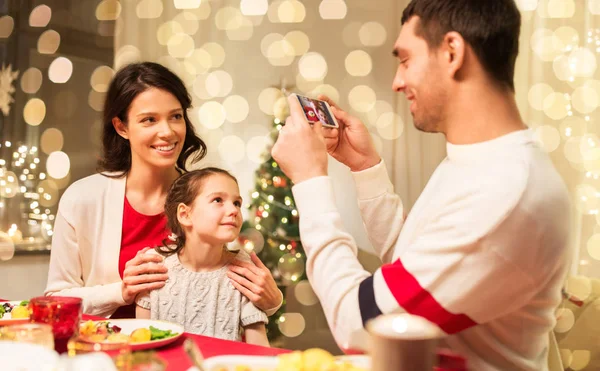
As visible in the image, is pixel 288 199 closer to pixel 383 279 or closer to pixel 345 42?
pixel 345 42

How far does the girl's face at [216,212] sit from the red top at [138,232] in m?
0.22

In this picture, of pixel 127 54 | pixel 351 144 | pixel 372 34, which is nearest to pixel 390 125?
pixel 372 34

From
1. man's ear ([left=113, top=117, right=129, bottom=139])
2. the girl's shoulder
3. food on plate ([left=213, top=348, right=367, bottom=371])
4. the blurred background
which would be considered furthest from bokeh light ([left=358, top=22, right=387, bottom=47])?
food on plate ([left=213, top=348, right=367, bottom=371])

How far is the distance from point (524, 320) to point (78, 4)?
391cm

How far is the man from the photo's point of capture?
1.05 m

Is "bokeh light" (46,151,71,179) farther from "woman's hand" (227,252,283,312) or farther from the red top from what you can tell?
"woman's hand" (227,252,283,312)

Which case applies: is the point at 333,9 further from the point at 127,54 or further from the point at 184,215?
the point at 184,215

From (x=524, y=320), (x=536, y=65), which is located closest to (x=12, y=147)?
(x=536, y=65)

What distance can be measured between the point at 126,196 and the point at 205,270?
1.60 feet

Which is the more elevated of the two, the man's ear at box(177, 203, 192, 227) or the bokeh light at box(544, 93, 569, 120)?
the bokeh light at box(544, 93, 569, 120)

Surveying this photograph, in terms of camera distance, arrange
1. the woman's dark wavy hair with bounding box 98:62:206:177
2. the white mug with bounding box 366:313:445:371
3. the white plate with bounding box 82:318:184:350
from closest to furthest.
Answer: the white mug with bounding box 366:313:445:371, the white plate with bounding box 82:318:184:350, the woman's dark wavy hair with bounding box 98:62:206:177

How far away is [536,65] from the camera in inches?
138

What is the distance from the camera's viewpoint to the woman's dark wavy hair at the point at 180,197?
1.96 m

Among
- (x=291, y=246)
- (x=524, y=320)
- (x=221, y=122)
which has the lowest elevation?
(x=291, y=246)
